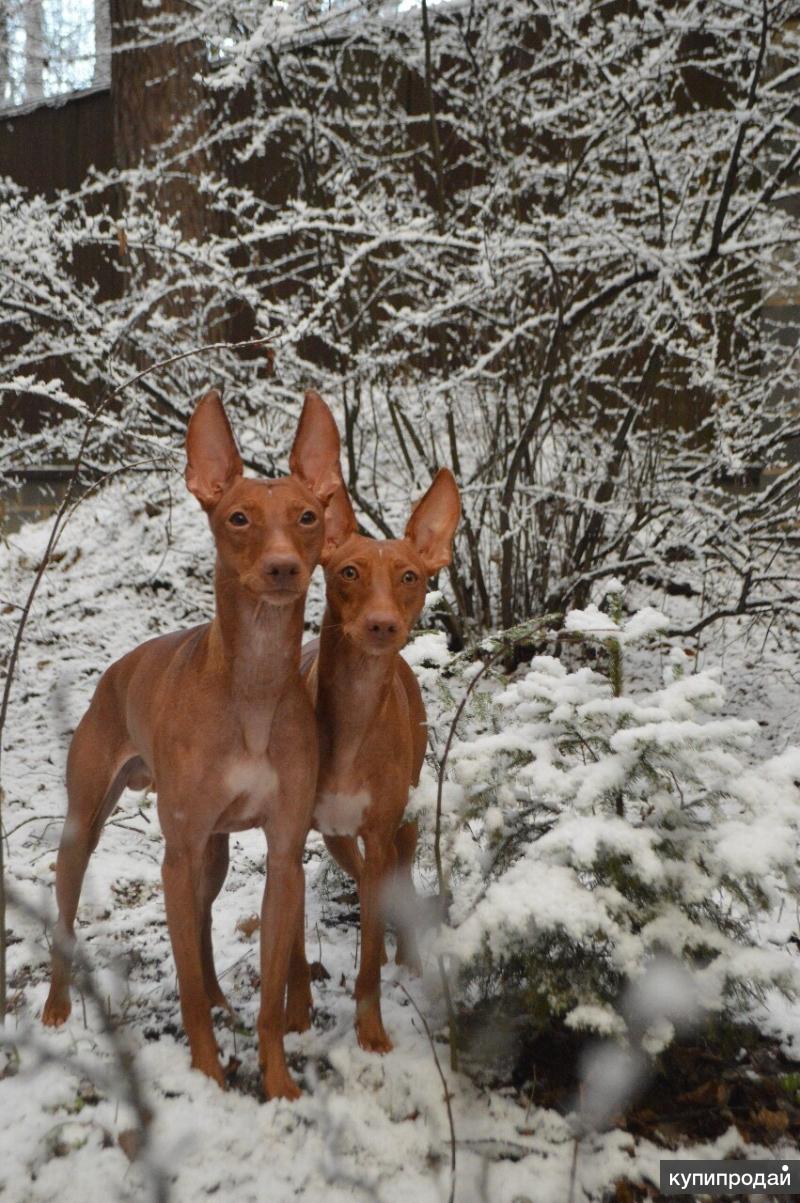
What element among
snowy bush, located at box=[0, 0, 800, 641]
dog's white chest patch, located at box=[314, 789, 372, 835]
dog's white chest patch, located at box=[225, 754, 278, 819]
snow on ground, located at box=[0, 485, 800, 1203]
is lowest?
snow on ground, located at box=[0, 485, 800, 1203]

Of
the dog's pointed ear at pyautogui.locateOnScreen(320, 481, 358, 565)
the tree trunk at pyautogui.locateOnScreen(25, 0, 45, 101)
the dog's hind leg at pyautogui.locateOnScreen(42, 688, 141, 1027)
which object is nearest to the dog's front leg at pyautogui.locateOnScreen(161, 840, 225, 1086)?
the dog's hind leg at pyautogui.locateOnScreen(42, 688, 141, 1027)

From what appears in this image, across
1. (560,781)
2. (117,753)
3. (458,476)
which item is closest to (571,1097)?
(560,781)

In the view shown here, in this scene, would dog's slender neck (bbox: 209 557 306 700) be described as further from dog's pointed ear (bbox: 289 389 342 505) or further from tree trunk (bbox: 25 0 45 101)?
tree trunk (bbox: 25 0 45 101)

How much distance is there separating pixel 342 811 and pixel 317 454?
959 millimetres

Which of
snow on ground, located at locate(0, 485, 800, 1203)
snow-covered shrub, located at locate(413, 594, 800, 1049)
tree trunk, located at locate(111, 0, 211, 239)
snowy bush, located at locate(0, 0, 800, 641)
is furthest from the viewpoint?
tree trunk, located at locate(111, 0, 211, 239)

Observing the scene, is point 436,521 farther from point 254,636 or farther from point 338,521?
point 254,636

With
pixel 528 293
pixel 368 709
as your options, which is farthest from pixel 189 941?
pixel 528 293

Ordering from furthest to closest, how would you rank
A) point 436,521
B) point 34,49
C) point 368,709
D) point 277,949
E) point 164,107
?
point 34,49 < point 164,107 < point 436,521 < point 368,709 < point 277,949

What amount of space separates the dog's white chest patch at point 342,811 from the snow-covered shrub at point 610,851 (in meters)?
0.24

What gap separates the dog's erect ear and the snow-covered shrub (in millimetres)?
452

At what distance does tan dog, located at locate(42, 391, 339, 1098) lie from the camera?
2.49m

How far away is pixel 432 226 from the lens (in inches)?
216

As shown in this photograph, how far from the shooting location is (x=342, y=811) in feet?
9.09

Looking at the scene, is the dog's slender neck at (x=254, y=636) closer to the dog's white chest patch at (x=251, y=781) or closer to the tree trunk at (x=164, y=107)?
the dog's white chest patch at (x=251, y=781)
